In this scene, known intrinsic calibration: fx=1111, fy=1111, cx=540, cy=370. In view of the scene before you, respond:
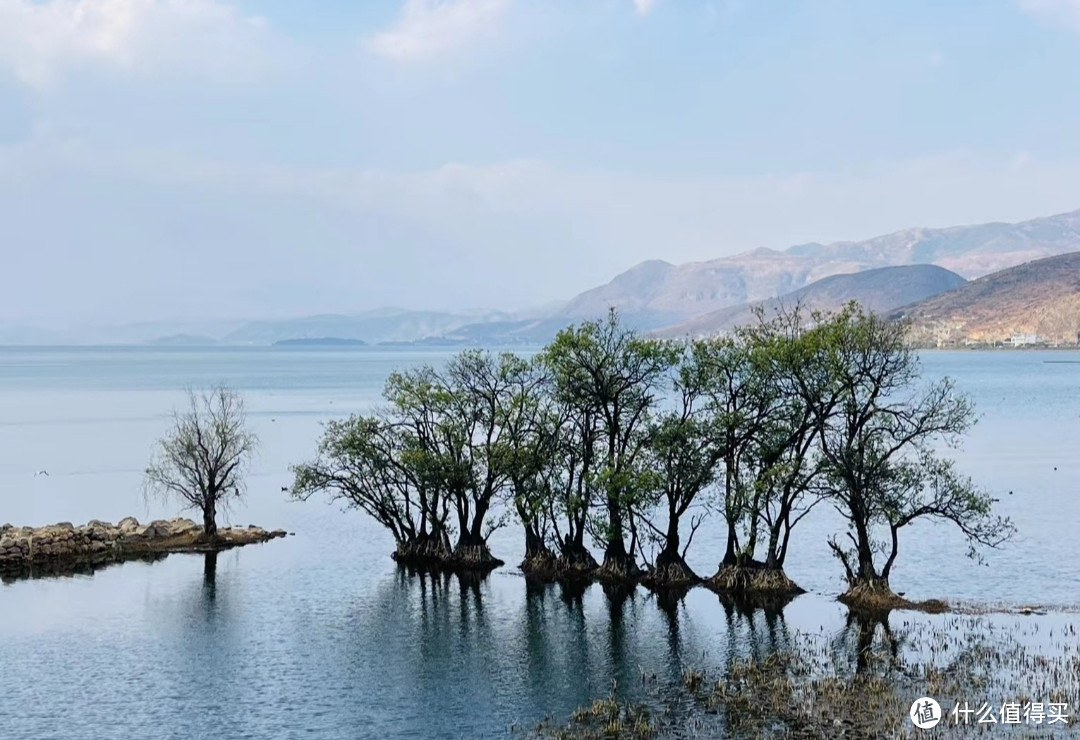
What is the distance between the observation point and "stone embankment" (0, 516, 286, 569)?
6519cm

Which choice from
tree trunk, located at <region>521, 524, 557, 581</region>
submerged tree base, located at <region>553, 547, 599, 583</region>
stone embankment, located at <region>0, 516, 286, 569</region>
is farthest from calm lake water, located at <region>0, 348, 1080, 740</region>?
stone embankment, located at <region>0, 516, 286, 569</region>

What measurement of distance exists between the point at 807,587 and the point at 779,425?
8.52 meters

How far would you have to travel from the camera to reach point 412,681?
41469 mm

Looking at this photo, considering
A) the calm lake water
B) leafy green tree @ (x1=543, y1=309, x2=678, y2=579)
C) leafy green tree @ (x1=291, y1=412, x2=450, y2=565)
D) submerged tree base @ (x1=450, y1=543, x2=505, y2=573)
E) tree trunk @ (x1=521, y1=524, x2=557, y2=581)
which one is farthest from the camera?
leafy green tree @ (x1=291, y1=412, x2=450, y2=565)

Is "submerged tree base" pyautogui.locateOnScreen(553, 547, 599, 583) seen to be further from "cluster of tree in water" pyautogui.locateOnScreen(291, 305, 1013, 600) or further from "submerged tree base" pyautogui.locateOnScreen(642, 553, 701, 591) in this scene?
"submerged tree base" pyautogui.locateOnScreen(642, 553, 701, 591)

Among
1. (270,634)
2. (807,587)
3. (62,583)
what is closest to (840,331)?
(807,587)

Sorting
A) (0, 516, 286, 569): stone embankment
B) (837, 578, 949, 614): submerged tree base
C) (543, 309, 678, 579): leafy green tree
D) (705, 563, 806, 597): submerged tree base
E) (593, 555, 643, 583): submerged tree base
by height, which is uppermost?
(543, 309, 678, 579): leafy green tree

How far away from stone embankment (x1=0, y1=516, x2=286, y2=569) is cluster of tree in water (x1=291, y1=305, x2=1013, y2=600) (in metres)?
11.2

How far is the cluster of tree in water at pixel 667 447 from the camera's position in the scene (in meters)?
52.6

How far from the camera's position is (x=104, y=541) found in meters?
68.6

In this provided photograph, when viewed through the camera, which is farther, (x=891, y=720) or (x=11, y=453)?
(x=11, y=453)

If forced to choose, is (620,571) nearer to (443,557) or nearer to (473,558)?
(473,558)

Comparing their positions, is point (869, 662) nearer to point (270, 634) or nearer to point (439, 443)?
point (270, 634)

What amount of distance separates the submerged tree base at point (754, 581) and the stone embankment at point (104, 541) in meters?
33.8
